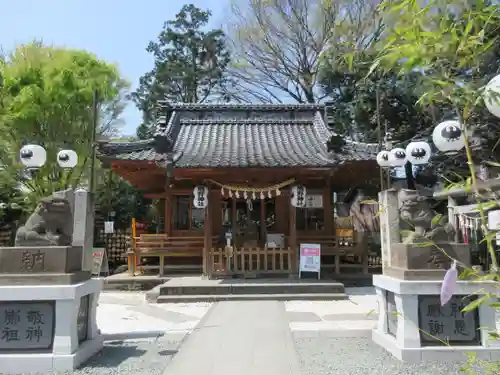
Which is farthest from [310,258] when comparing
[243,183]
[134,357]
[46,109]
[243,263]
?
[46,109]

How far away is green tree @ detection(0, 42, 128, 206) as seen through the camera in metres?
15.7

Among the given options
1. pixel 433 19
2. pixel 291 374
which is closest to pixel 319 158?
pixel 291 374

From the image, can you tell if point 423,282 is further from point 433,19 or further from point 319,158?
point 319,158

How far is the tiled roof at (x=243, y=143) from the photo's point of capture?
11.2 metres

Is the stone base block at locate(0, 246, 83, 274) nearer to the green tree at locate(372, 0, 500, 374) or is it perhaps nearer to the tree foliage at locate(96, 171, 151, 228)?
the green tree at locate(372, 0, 500, 374)

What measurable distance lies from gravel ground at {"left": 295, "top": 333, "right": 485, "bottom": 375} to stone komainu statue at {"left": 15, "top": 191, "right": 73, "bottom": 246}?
3449mm

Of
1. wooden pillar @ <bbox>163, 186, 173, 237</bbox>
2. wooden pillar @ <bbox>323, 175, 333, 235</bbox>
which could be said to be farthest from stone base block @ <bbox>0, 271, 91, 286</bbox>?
wooden pillar @ <bbox>323, 175, 333, 235</bbox>

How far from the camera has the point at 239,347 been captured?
5508 mm

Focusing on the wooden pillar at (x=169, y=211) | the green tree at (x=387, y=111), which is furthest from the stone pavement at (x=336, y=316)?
the green tree at (x=387, y=111)

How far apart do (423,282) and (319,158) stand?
702 centimetres

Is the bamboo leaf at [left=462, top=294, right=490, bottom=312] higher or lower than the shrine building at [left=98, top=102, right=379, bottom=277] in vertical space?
lower

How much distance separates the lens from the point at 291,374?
4.41 m

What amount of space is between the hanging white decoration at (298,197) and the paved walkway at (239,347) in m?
3.68

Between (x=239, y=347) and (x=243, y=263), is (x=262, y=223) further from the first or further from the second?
(x=239, y=347)
